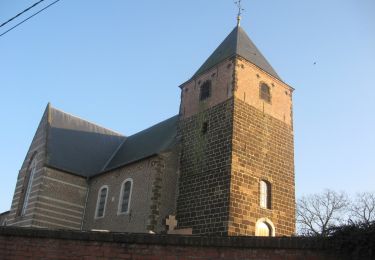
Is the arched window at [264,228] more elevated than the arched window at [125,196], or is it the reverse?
the arched window at [125,196]

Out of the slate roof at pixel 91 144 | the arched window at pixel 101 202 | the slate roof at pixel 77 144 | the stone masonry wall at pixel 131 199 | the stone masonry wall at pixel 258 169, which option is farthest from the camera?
the slate roof at pixel 77 144

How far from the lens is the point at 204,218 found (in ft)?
52.7

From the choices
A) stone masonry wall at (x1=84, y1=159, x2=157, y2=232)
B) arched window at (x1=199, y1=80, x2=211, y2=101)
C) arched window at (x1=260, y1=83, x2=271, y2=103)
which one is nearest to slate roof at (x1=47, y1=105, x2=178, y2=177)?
stone masonry wall at (x1=84, y1=159, x2=157, y2=232)

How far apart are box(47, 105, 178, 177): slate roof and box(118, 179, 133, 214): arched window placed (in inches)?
70.9

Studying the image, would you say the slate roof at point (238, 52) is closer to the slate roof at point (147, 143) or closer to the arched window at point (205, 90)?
the arched window at point (205, 90)

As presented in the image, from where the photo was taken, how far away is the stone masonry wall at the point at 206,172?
15.8 meters

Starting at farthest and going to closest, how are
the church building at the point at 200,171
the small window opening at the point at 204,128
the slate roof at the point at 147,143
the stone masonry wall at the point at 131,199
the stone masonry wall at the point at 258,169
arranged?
the slate roof at the point at 147,143 → the small window opening at the point at 204,128 → the stone masonry wall at the point at 131,199 → the church building at the point at 200,171 → the stone masonry wall at the point at 258,169

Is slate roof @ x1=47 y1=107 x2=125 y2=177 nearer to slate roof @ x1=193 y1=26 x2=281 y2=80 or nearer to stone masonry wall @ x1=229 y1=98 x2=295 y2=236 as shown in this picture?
slate roof @ x1=193 y1=26 x2=281 y2=80

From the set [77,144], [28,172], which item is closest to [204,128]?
[77,144]

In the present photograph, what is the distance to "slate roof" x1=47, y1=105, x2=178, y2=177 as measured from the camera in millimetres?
21836

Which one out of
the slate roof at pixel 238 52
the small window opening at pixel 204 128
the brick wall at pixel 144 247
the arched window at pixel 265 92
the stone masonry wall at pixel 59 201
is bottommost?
the brick wall at pixel 144 247

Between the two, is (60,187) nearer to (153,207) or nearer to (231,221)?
(153,207)

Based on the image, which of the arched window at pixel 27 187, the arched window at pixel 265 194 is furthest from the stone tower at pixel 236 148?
the arched window at pixel 27 187

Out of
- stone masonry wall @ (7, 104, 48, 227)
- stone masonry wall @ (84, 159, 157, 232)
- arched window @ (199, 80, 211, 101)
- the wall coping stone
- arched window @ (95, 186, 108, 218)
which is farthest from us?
stone masonry wall @ (7, 104, 48, 227)
